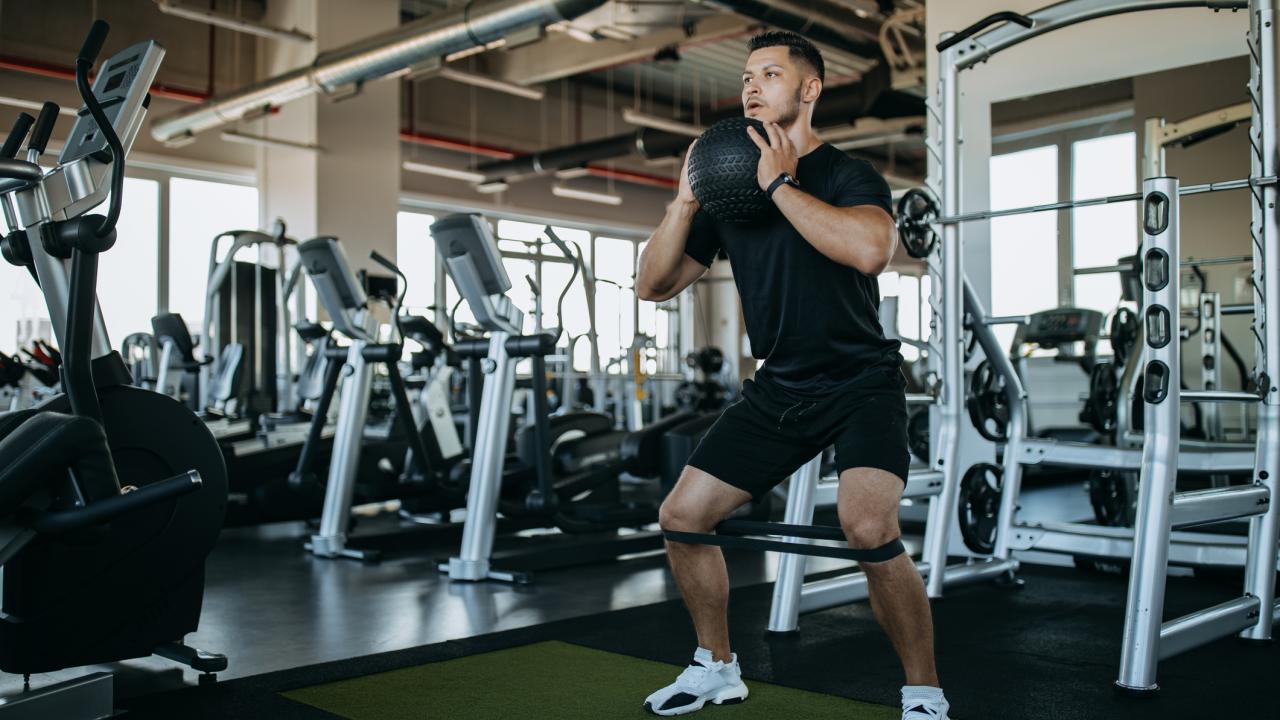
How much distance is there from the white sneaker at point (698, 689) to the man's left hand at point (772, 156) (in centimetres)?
106

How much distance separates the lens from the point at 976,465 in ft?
12.5

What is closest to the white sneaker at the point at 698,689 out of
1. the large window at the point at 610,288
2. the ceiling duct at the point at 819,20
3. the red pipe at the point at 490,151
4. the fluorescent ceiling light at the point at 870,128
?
the ceiling duct at the point at 819,20

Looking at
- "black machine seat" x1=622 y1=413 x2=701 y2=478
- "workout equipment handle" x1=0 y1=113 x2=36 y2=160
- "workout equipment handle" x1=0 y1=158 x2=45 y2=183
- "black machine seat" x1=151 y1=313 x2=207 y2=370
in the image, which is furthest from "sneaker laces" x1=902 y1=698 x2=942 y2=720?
"black machine seat" x1=151 y1=313 x2=207 y2=370

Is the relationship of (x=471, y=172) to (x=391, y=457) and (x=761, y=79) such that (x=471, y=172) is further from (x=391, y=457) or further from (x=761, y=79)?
(x=761, y=79)

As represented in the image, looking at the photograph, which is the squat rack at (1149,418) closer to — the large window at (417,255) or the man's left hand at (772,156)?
the man's left hand at (772,156)

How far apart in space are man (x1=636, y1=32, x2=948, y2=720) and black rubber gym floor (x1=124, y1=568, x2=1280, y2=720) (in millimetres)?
345

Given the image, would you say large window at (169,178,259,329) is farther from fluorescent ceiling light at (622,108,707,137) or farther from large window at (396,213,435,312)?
fluorescent ceiling light at (622,108,707,137)

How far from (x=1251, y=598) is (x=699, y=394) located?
6.80 m

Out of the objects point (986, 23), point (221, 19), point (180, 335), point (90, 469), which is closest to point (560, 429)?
point (180, 335)

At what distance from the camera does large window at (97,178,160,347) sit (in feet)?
36.3

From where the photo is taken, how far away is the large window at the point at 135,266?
1107 centimetres

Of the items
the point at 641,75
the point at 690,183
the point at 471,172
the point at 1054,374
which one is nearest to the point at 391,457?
the point at 690,183

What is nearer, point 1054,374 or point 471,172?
point 1054,374

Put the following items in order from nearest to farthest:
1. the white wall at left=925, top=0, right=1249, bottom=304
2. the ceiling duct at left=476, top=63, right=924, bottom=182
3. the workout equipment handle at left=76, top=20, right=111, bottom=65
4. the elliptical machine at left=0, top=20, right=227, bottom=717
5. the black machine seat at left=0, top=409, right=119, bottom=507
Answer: the black machine seat at left=0, top=409, right=119, bottom=507 < the elliptical machine at left=0, top=20, right=227, bottom=717 < the workout equipment handle at left=76, top=20, right=111, bottom=65 < the white wall at left=925, top=0, right=1249, bottom=304 < the ceiling duct at left=476, top=63, right=924, bottom=182
